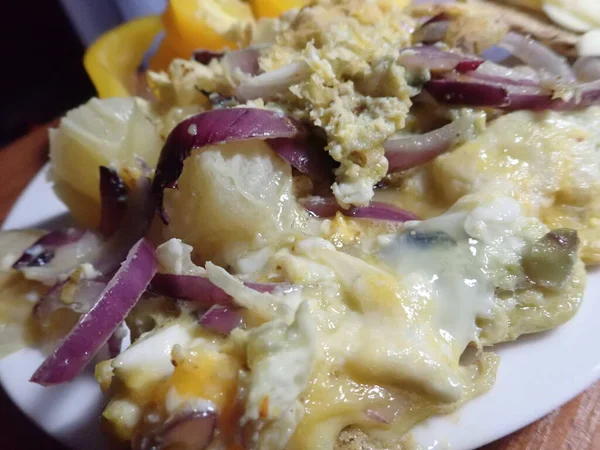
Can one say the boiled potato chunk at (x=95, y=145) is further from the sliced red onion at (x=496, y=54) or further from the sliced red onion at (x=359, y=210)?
the sliced red onion at (x=496, y=54)

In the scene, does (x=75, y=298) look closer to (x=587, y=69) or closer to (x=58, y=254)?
(x=58, y=254)

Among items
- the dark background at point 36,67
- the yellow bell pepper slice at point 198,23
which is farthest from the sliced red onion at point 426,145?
the dark background at point 36,67

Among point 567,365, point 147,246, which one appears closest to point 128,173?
point 147,246

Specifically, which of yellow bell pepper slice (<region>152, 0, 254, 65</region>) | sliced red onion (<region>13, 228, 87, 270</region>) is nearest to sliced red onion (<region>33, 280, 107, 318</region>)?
sliced red onion (<region>13, 228, 87, 270</region>)

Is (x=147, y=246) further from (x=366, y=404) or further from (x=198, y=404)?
(x=366, y=404)

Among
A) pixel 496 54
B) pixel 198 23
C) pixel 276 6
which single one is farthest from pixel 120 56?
pixel 496 54
